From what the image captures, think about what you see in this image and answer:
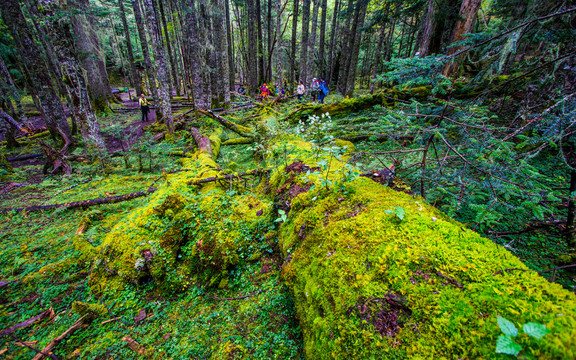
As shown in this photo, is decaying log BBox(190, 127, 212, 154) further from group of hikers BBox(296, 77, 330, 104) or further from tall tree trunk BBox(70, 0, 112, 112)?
tall tree trunk BBox(70, 0, 112, 112)

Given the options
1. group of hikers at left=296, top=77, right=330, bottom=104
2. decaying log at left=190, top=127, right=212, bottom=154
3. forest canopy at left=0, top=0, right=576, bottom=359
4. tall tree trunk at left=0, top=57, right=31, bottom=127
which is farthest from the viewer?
group of hikers at left=296, top=77, right=330, bottom=104

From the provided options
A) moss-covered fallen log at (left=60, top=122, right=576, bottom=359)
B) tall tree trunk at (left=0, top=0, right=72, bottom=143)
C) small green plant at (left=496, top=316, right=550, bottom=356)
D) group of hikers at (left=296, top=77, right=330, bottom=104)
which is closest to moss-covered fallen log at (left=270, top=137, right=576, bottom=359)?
moss-covered fallen log at (left=60, top=122, right=576, bottom=359)

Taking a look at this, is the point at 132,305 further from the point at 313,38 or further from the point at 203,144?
the point at 313,38

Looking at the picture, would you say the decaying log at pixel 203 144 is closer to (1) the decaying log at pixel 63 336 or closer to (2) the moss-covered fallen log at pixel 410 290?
(1) the decaying log at pixel 63 336

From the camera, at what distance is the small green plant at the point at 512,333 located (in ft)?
2.92

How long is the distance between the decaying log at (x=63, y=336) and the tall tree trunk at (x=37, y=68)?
982cm

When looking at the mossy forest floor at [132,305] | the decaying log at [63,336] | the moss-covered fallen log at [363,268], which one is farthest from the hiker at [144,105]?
the decaying log at [63,336]

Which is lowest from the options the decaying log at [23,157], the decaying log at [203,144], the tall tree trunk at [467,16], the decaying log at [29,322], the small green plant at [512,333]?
the decaying log at [23,157]

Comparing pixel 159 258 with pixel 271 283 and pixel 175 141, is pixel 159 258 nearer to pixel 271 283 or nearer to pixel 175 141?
pixel 271 283

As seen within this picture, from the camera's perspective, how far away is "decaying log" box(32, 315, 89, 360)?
2451 mm

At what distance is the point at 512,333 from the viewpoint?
3.04 feet

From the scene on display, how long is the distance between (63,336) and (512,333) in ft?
14.0

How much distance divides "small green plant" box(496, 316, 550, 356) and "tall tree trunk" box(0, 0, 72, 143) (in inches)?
526

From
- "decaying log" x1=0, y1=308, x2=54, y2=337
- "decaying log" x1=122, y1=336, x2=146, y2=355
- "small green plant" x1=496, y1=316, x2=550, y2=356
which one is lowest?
"decaying log" x1=0, y1=308, x2=54, y2=337
